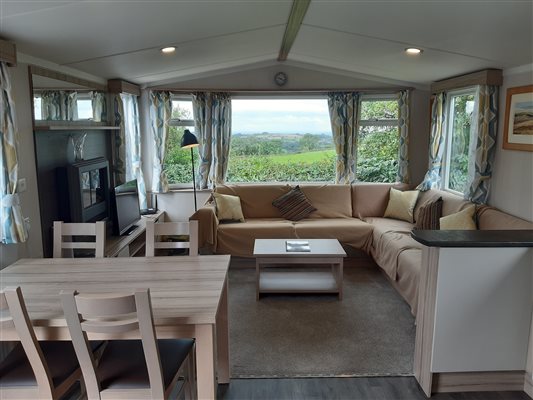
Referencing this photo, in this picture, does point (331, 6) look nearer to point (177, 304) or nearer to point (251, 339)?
point (177, 304)

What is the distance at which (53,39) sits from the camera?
2.91 m

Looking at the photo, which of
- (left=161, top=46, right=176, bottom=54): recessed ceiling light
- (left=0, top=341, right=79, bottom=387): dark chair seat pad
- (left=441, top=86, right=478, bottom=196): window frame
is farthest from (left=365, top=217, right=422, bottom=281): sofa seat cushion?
(left=0, top=341, right=79, bottom=387): dark chair seat pad

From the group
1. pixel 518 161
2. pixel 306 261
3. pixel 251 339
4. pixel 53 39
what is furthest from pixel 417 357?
pixel 53 39

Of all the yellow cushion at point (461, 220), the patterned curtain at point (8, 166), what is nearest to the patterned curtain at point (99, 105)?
the patterned curtain at point (8, 166)

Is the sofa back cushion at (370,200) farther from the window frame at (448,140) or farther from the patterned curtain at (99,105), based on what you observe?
the patterned curtain at (99,105)

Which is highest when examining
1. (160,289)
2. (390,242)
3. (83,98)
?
(83,98)

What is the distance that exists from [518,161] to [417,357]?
2185mm

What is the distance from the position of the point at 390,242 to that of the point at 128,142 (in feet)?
11.1

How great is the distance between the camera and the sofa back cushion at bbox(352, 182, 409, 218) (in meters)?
5.63

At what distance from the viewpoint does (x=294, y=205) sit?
5.46 meters

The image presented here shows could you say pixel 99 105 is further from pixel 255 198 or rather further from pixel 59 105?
pixel 255 198

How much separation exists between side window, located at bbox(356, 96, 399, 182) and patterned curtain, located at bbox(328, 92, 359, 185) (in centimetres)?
16

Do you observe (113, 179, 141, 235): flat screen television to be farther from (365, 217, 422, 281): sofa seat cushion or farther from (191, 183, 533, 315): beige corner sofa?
(365, 217, 422, 281): sofa seat cushion

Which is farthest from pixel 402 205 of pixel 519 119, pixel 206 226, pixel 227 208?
pixel 206 226
